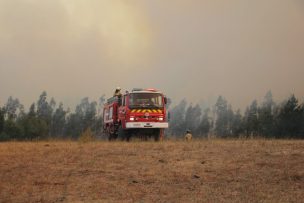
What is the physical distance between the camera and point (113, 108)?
3234cm

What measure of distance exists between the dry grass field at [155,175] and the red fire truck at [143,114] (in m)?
9.36

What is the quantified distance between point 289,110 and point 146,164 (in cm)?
5480

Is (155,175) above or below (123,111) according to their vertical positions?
below

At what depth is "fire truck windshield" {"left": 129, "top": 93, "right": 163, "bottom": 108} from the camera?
2795 centimetres

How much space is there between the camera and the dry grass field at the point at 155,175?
1086 centimetres

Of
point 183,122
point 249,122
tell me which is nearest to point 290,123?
point 249,122

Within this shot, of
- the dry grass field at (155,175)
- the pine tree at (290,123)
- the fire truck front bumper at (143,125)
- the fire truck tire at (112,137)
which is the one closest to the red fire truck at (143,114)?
the fire truck front bumper at (143,125)

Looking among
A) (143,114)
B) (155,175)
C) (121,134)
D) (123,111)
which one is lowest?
(155,175)

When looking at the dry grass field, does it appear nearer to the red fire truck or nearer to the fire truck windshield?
the red fire truck

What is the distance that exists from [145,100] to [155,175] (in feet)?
49.8

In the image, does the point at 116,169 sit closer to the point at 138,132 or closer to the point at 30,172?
the point at 30,172

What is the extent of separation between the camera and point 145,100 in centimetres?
2814

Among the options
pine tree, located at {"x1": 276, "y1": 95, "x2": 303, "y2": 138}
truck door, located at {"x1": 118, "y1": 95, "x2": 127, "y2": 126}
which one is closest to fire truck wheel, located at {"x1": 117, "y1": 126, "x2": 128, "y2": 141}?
truck door, located at {"x1": 118, "y1": 95, "x2": 127, "y2": 126}

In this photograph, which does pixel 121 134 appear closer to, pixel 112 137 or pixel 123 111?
pixel 123 111
